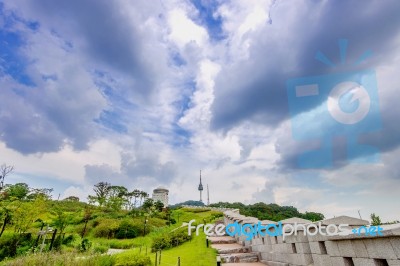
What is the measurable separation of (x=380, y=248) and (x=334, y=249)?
1.12 metres

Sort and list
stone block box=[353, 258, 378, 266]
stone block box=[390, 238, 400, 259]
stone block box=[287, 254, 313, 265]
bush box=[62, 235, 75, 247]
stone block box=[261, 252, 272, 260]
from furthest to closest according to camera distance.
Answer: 1. bush box=[62, 235, 75, 247]
2. stone block box=[261, 252, 272, 260]
3. stone block box=[287, 254, 313, 265]
4. stone block box=[353, 258, 378, 266]
5. stone block box=[390, 238, 400, 259]

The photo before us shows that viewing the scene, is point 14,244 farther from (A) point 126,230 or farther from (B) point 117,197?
(B) point 117,197

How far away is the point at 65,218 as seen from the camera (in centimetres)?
1970

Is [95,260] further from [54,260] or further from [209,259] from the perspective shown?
[209,259]

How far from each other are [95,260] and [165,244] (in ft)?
14.9

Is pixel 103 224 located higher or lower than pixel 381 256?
higher

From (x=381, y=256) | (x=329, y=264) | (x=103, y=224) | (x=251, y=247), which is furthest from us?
(x=103, y=224)

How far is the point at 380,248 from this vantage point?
344cm

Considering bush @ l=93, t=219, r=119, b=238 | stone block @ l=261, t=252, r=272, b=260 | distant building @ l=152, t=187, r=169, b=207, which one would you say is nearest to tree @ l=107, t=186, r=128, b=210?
bush @ l=93, t=219, r=119, b=238

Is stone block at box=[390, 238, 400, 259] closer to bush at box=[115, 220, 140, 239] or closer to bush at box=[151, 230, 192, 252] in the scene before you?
bush at box=[151, 230, 192, 252]

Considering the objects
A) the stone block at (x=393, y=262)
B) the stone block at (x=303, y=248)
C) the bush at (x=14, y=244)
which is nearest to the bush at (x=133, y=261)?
the stone block at (x=303, y=248)

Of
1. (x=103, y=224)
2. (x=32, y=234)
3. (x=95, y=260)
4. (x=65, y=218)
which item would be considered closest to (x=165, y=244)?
(x=95, y=260)

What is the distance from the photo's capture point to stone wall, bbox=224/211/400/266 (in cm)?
330

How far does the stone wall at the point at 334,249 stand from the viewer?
330 cm
